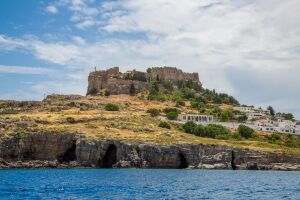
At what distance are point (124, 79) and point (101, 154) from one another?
64.1m

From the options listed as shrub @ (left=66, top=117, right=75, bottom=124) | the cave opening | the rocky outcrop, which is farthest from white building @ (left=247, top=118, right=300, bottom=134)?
shrub @ (left=66, top=117, right=75, bottom=124)

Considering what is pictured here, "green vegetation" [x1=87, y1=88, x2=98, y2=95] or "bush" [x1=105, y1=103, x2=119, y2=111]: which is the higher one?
"green vegetation" [x1=87, y1=88, x2=98, y2=95]

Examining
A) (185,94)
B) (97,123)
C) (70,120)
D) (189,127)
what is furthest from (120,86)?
(97,123)

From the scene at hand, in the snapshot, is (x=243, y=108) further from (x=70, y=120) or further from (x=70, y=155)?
(x=70, y=155)

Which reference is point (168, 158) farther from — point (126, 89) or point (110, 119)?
point (126, 89)

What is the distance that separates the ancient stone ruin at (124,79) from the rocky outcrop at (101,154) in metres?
56.2

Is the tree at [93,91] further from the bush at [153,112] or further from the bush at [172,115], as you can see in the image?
the bush at [172,115]

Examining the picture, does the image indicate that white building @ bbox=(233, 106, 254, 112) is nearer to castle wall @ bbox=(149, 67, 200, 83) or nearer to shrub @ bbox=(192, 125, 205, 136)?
castle wall @ bbox=(149, 67, 200, 83)

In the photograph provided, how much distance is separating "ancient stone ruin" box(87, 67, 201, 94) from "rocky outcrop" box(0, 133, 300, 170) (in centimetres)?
5619

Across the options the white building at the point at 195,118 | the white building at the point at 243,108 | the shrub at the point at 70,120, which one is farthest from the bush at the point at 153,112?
the white building at the point at 243,108

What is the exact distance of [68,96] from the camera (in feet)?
422

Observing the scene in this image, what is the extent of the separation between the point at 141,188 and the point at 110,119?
54.2 meters

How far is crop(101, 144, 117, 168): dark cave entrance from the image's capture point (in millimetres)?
81188

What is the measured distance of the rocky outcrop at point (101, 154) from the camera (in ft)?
257
